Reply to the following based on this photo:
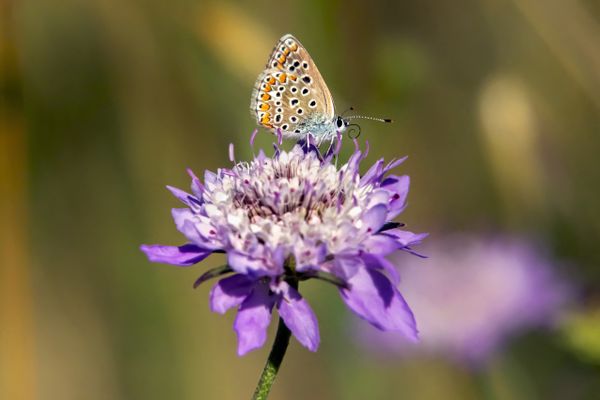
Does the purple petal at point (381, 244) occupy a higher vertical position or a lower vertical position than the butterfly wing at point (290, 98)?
lower

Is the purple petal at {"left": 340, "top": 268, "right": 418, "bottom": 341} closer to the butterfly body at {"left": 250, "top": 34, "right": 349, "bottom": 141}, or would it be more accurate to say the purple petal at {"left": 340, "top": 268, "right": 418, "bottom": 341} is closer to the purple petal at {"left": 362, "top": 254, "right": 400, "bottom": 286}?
the purple petal at {"left": 362, "top": 254, "right": 400, "bottom": 286}

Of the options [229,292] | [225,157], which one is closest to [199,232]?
[229,292]

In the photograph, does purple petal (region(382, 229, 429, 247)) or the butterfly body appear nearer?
purple petal (region(382, 229, 429, 247))

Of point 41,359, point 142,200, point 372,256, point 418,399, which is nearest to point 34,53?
point 142,200

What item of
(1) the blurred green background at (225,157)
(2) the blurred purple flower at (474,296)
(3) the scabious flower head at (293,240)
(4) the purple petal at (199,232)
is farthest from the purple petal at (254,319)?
(2) the blurred purple flower at (474,296)

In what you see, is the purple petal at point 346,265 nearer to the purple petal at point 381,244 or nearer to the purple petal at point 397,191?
the purple petal at point 381,244

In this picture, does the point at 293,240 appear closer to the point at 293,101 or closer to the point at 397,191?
the point at 397,191

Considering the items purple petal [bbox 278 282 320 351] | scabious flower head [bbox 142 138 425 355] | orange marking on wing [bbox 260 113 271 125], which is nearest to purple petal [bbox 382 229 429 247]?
scabious flower head [bbox 142 138 425 355]
